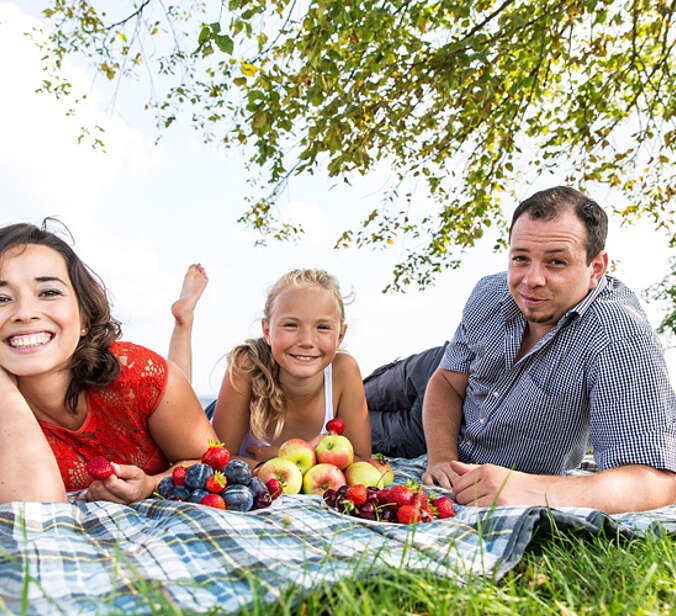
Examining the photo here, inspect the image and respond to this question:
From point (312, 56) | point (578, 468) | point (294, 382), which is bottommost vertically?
point (578, 468)

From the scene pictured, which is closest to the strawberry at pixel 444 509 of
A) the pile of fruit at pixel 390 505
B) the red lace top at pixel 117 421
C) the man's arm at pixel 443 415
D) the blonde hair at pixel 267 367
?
the pile of fruit at pixel 390 505

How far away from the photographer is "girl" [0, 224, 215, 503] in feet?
8.43

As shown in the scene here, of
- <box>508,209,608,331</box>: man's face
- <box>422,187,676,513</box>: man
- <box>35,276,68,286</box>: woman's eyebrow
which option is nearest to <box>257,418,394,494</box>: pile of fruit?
<box>422,187,676,513</box>: man

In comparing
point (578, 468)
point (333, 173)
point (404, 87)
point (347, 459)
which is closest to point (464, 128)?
point (404, 87)

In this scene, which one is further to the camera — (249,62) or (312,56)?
(249,62)

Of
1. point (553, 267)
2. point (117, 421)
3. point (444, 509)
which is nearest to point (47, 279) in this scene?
point (117, 421)

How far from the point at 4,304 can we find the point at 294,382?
6.13ft

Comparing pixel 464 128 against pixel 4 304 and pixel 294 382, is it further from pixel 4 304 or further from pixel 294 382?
pixel 4 304

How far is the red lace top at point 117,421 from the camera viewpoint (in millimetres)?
2947

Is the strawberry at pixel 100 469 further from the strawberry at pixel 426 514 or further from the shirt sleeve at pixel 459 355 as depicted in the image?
the shirt sleeve at pixel 459 355

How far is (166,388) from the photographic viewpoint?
3.00 meters

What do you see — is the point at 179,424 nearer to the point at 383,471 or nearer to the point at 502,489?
the point at 383,471

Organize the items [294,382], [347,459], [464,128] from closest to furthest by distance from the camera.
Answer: [347,459], [294,382], [464,128]

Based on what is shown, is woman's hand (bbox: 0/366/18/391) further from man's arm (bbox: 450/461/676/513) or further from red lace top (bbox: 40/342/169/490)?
man's arm (bbox: 450/461/676/513)
